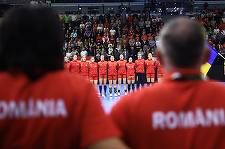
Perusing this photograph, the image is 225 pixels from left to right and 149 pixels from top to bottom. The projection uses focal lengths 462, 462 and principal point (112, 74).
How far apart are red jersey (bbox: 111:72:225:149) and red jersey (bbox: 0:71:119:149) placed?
17cm

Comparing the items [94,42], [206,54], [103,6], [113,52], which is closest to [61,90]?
[206,54]

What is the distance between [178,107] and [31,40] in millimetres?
726

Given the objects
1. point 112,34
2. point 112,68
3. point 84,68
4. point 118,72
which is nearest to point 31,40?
point 84,68

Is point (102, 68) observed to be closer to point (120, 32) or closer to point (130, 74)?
point (130, 74)

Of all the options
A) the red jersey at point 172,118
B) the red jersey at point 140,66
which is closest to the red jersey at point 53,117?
the red jersey at point 172,118

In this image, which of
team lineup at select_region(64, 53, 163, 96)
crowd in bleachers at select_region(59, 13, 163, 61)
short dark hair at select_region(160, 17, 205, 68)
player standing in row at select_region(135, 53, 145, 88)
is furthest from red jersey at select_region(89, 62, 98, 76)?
short dark hair at select_region(160, 17, 205, 68)

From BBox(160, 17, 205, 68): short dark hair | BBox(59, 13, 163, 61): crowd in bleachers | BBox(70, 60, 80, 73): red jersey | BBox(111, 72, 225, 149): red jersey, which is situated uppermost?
BBox(160, 17, 205, 68): short dark hair

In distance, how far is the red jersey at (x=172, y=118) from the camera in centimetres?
209

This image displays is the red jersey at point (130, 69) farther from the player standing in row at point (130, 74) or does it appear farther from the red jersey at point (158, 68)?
the red jersey at point (158, 68)

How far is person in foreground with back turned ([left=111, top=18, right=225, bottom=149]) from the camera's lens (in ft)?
6.87

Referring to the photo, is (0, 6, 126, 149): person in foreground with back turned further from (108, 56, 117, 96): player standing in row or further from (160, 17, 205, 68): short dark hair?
(108, 56, 117, 96): player standing in row

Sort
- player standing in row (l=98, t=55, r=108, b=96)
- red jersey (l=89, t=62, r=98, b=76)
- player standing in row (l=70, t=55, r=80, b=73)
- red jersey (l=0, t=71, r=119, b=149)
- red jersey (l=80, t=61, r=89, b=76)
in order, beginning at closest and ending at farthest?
red jersey (l=0, t=71, r=119, b=149) < player standing in row (l=70, t=55, r=80, b=73) < red jersey (l=80, t=61, r=89, b=76) < red jersey (l=89, t=62, r=98, b=76) < player standing in row (l=98, t=55, r=108, b=96)

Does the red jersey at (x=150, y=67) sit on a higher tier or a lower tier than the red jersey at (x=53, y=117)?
lower

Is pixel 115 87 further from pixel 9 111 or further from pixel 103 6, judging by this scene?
pixel 9 111
